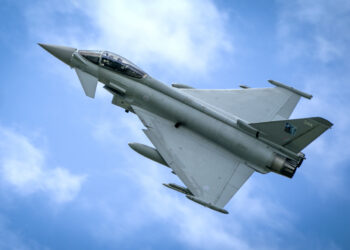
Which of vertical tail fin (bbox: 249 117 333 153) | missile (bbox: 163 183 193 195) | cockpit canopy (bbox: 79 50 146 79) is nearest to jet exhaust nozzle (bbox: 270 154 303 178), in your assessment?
vertical tail fin (bbox: 249 117 333 153)

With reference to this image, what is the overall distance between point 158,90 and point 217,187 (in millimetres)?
5242

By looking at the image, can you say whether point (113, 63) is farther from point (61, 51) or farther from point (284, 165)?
point (284, 165)

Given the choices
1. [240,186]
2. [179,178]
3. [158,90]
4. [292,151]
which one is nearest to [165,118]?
[158,90]

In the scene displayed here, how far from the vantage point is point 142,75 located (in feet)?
64.8

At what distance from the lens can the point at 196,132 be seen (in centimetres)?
1967

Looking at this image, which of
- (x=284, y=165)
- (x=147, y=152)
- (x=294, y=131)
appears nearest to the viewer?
(x=294, y=131)

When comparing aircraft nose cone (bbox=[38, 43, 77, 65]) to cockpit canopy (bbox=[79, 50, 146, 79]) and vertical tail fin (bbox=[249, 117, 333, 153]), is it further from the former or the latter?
vertical tail fin (bbox=[249, 117, 333, 153])

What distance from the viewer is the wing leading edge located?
1866cm

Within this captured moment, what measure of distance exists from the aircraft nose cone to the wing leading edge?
4126 mm

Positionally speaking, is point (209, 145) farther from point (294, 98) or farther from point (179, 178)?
point (294, 98)

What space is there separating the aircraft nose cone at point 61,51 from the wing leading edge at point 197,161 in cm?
413

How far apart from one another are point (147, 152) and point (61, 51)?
6316 millimetres

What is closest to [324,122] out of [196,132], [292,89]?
[292,89]

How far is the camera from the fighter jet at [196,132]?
1881 centimetres
